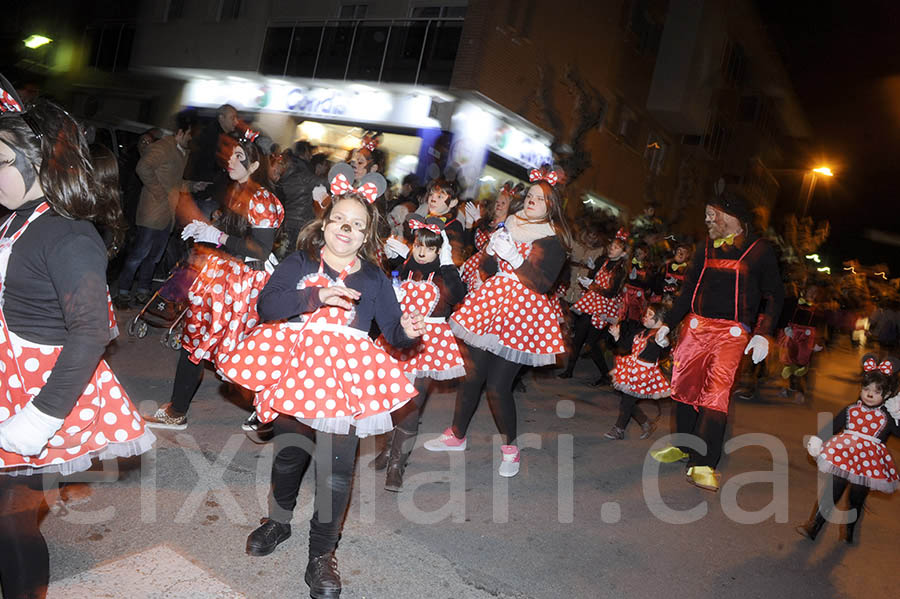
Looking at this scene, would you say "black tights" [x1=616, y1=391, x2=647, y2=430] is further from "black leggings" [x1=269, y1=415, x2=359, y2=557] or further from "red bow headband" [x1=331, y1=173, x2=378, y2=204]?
"red bow headband" [x1=331, y1=173, x2=378, y2=204]

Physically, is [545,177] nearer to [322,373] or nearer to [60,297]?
[322,373]

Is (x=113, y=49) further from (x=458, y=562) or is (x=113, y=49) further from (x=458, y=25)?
(x=458, y=562)

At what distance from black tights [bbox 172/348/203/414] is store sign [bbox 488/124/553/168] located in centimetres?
1325

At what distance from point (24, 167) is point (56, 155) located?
0.11 metres

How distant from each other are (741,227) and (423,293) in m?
2.68

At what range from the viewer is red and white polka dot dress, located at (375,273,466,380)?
457 centimetres

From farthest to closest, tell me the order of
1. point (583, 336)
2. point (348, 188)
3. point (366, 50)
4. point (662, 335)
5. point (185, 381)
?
point (366, 50)
point (583, 336)
point (662, 335)
point (185, 381)
point (348, 188)

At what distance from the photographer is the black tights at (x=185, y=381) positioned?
4539mm

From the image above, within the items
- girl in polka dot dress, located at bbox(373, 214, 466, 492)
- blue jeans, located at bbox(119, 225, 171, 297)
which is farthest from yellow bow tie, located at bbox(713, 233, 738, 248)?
blue jeans, located at bbox(119, 225, 171, 297)

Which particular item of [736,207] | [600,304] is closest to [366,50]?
[600,304]

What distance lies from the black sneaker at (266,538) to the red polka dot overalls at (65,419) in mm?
1201

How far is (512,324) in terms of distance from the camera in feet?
15.9

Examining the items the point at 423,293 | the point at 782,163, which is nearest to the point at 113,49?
the point at 423,293

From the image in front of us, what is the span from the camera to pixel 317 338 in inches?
117
